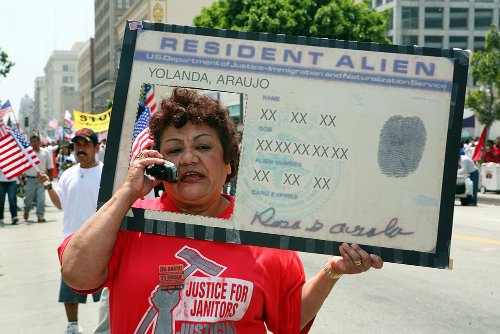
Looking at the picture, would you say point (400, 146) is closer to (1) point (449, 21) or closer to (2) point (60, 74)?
(1) point (449, 21)

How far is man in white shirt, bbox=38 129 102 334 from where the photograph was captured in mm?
5875

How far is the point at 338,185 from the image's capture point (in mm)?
2555

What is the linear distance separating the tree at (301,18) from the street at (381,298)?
23.4 m

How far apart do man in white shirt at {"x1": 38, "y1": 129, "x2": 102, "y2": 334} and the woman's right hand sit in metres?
3.51

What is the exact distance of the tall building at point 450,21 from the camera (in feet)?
183

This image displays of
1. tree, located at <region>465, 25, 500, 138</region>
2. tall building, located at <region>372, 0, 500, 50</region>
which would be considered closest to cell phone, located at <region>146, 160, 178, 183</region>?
tree, located at <region>465, 25, 500, 138</region>

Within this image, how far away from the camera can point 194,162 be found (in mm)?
2551

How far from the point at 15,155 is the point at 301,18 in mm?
25632

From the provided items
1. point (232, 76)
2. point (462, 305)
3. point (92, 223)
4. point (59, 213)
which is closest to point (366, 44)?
point (232, 76)

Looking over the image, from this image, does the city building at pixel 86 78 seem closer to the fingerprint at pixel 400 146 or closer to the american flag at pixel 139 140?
the american flag at pixel 139 140

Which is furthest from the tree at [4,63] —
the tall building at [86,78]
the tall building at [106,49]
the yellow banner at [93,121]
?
the tall building at [86,78]

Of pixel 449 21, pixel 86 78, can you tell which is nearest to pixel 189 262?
pixel 449 21

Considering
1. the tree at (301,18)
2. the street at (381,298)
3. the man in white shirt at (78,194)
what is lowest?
the street at (381,298)

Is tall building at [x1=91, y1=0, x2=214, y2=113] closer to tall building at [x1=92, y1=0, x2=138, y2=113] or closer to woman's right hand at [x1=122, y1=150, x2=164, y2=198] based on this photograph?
tall building at [x1=92, y1=0, x2=138, y2=113]
